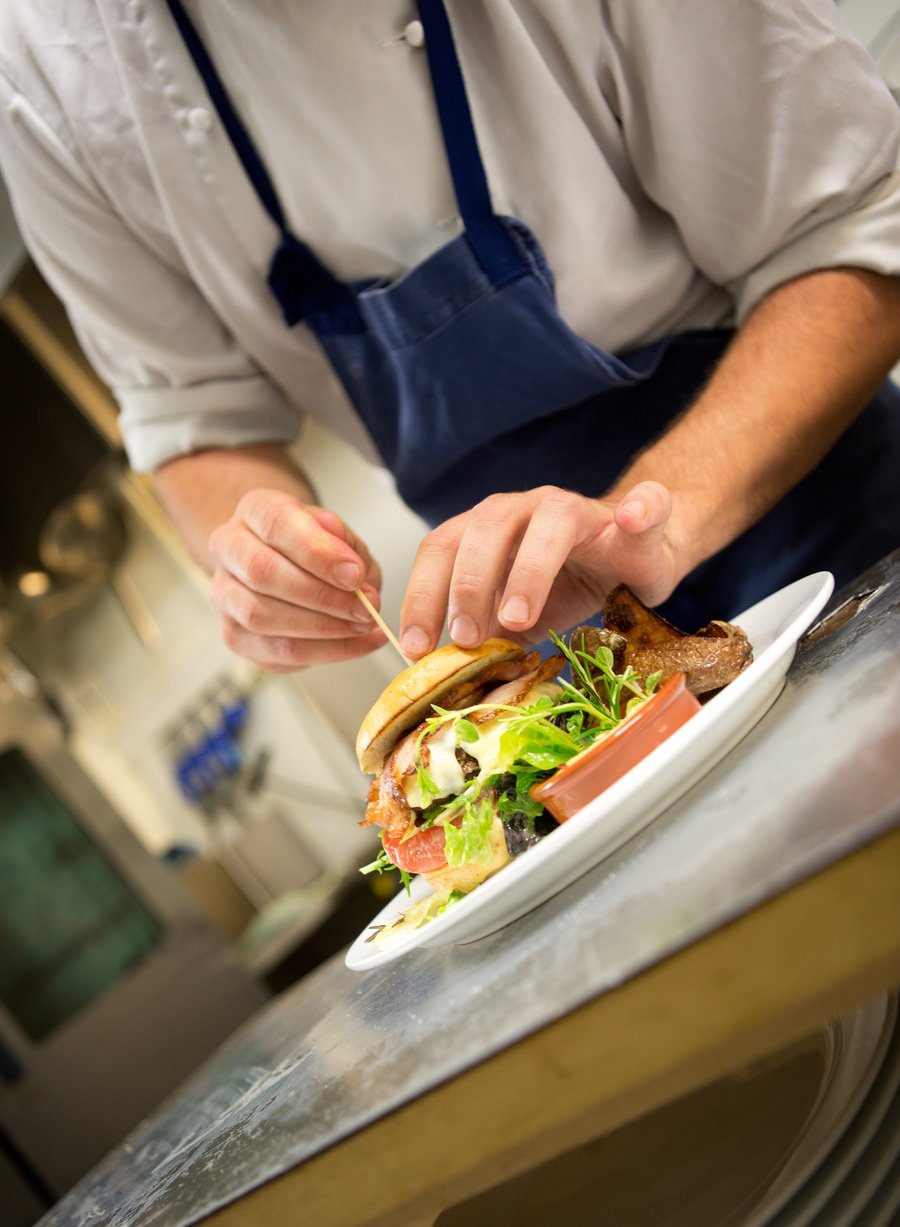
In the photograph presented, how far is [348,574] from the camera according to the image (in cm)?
89

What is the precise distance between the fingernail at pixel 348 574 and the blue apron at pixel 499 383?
0.86 ft

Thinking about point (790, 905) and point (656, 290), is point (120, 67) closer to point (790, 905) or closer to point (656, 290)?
point (656, 290)

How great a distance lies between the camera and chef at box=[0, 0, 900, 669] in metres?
1.01

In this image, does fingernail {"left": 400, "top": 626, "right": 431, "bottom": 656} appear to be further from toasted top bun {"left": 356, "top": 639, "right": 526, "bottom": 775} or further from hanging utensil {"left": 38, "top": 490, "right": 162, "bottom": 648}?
hanging utensil {"left": 38, "top": 490, "right": 162, "bottom": 648}

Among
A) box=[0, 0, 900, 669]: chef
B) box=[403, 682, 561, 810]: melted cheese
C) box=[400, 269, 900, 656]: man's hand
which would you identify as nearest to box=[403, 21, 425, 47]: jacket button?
box=[0, 0, 900, 669]: chef

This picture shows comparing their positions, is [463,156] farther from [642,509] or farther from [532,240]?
[642,509]

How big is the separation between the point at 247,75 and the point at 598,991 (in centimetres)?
102

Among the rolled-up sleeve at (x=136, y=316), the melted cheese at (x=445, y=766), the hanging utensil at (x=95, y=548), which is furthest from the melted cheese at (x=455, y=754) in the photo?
the hanging utensil at (x=95, y=548)

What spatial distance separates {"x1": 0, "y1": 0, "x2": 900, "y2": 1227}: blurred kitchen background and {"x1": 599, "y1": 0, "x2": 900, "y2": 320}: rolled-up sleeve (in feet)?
4.41

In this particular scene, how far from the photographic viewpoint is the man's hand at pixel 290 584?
919mm

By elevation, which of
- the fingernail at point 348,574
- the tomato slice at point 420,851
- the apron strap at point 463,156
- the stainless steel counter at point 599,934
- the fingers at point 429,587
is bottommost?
the stainless steel counter at point 599,934

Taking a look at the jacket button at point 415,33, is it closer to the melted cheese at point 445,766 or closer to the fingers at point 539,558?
the fingers at point 539,558

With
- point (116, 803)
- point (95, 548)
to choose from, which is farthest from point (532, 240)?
point (116, 803)

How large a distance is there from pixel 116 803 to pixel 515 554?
12.4ft
